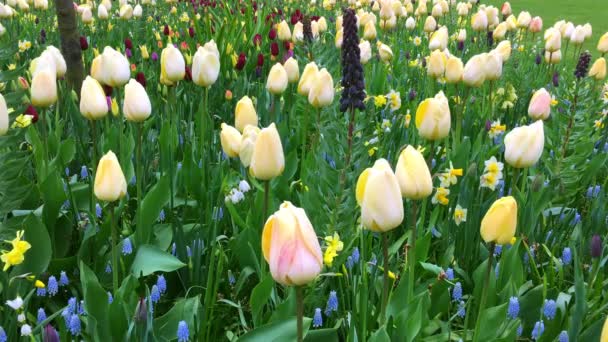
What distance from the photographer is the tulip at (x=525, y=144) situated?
1863 mm

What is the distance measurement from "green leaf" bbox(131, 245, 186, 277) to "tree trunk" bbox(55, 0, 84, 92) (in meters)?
1.68

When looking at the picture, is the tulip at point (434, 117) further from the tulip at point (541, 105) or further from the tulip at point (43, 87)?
the tulip at point (43, 87)

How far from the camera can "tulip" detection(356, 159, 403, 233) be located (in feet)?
4.19

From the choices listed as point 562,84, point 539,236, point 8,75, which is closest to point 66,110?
point 8,75

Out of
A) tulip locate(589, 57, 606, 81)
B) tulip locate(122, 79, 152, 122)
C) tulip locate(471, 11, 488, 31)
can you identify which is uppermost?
tulip locate(471, 11, 488, 31)

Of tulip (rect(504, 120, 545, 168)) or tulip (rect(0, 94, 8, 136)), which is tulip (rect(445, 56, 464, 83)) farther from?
tulip (rect(0, 94, 8, 136))

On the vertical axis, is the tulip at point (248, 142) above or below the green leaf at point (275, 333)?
above

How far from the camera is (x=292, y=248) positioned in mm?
1085

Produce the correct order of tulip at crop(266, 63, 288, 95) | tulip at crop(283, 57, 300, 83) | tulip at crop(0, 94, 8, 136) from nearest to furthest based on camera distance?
tulip at crop(0, 94, 8, 136)
tulip at crop(266, 63, 288, 95)
tulip at crop(283, 57, 300, 83)

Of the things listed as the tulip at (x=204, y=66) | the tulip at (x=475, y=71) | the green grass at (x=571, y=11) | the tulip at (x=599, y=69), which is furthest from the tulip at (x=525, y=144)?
the green grass at (x=571, y=11)

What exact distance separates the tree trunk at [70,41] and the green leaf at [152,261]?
168 centimetres

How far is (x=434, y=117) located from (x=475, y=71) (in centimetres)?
96

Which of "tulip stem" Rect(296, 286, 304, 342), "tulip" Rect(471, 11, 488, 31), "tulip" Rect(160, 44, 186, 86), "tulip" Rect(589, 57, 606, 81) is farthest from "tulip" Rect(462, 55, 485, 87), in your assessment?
"tulip" Rect(471, 11, 488, 31)

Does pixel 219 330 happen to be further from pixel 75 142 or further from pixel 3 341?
pixel 75 142
